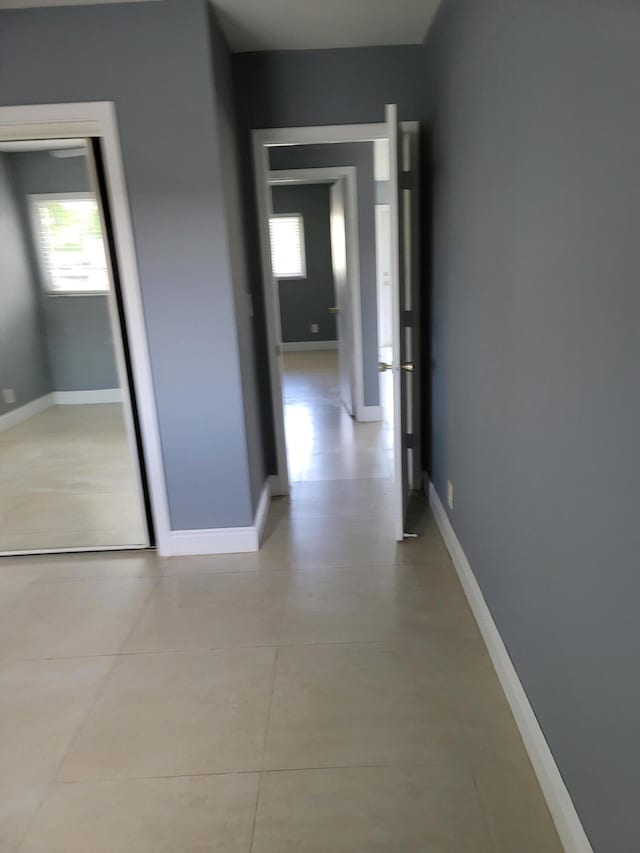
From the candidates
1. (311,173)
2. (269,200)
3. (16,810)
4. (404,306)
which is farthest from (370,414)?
(16,810)

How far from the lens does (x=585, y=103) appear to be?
44.8 inches

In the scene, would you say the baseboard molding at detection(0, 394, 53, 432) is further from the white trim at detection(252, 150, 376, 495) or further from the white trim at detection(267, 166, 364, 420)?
the white trim at detection(267, 166, 364, 420)

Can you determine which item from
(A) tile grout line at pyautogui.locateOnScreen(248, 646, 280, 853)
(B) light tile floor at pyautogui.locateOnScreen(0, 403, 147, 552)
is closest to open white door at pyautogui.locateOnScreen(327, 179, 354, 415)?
(B) light tile floor at pyautogui.locateOnScreen(0, 403, 147, 552)

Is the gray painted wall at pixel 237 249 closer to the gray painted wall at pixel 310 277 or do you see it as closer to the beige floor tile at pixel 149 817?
the beige floor tile at pixel 149 817

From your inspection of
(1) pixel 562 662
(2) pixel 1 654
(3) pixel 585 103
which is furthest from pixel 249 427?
(3) pixel 585 103

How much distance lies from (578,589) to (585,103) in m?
0.99

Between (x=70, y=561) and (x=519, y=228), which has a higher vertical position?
(x=519, y=228)

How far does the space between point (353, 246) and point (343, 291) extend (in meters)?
0.50

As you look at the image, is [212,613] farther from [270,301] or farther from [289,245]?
[289,245]

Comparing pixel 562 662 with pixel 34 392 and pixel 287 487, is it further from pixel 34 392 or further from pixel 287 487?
pixel 34 392

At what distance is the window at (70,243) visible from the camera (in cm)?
286

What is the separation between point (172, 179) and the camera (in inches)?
101

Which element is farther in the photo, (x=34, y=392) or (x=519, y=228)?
(x=34, y=392)

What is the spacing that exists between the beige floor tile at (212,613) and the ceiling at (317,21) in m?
2.48
